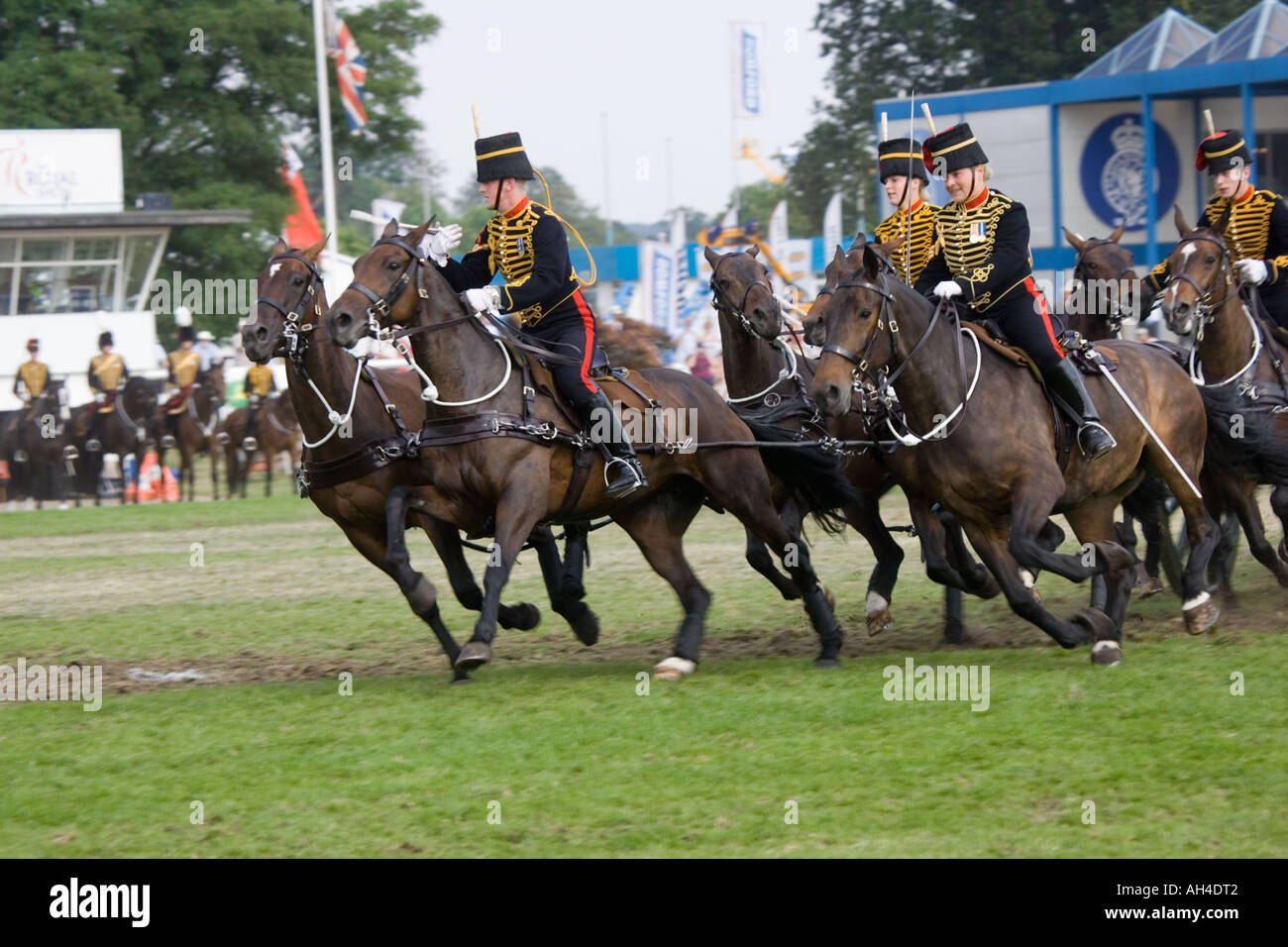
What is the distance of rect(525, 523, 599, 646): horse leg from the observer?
10500mm

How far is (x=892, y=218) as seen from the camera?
11422mm

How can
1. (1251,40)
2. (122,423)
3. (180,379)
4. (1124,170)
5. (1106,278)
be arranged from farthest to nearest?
1. (1124,170)
2. (1251,40)
3. (180,379)
4. (122,423)
5. (1106,278)

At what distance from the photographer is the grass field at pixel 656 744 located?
646 cm

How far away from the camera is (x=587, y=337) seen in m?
10.1

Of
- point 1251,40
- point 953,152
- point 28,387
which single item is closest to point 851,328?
point 953,152

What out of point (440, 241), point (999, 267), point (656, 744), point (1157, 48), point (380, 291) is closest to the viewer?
point (656, 744)

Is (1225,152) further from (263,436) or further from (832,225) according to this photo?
(832,225)

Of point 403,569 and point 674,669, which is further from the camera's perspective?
point 674,669

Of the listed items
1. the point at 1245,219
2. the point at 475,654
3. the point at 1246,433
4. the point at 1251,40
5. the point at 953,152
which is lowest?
the point at 475,654

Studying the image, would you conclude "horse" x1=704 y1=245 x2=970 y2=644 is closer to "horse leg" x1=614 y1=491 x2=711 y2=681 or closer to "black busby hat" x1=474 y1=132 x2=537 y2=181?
"horse leg" x1=614 y1=491 x2=711 y2=681
